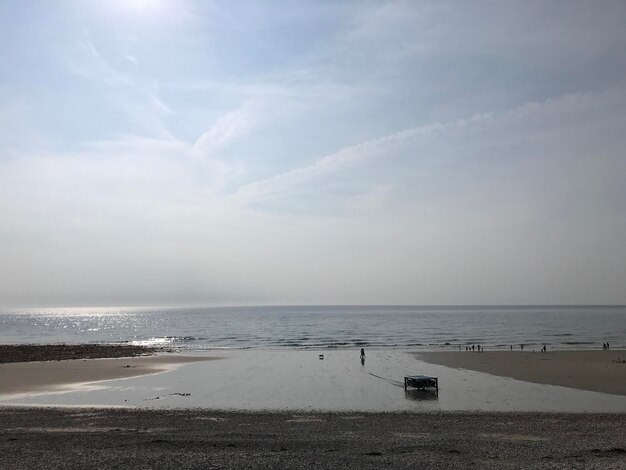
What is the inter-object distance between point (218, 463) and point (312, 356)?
41.5 meters

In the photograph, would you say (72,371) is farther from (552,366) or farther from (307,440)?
(552,366)

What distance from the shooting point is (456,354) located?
55750 millimetres

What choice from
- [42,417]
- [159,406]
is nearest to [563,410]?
[159,406]

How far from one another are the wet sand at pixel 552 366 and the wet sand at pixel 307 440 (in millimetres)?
13123

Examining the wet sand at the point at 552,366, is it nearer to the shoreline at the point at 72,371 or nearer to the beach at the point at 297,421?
the beach at the point at 297,421

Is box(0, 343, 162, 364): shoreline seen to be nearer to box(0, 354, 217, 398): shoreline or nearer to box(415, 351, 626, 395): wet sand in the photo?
box(0, 354, 217, 398): shoreline

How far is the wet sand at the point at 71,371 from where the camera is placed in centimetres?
3492

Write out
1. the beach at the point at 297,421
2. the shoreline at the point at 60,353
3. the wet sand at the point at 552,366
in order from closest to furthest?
the beach at the point at 297,421 < the wet sand at the point at 552,366 < the shoreline at the point at 60,353

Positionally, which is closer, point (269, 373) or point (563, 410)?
point (563, 410)

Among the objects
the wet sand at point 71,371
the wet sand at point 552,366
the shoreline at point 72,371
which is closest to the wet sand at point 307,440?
the shoreline at point 72,371

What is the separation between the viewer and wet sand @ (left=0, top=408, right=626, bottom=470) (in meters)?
14.8

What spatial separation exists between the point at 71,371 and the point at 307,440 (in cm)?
3264

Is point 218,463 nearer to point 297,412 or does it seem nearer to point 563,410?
point 297,412

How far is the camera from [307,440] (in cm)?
1777
